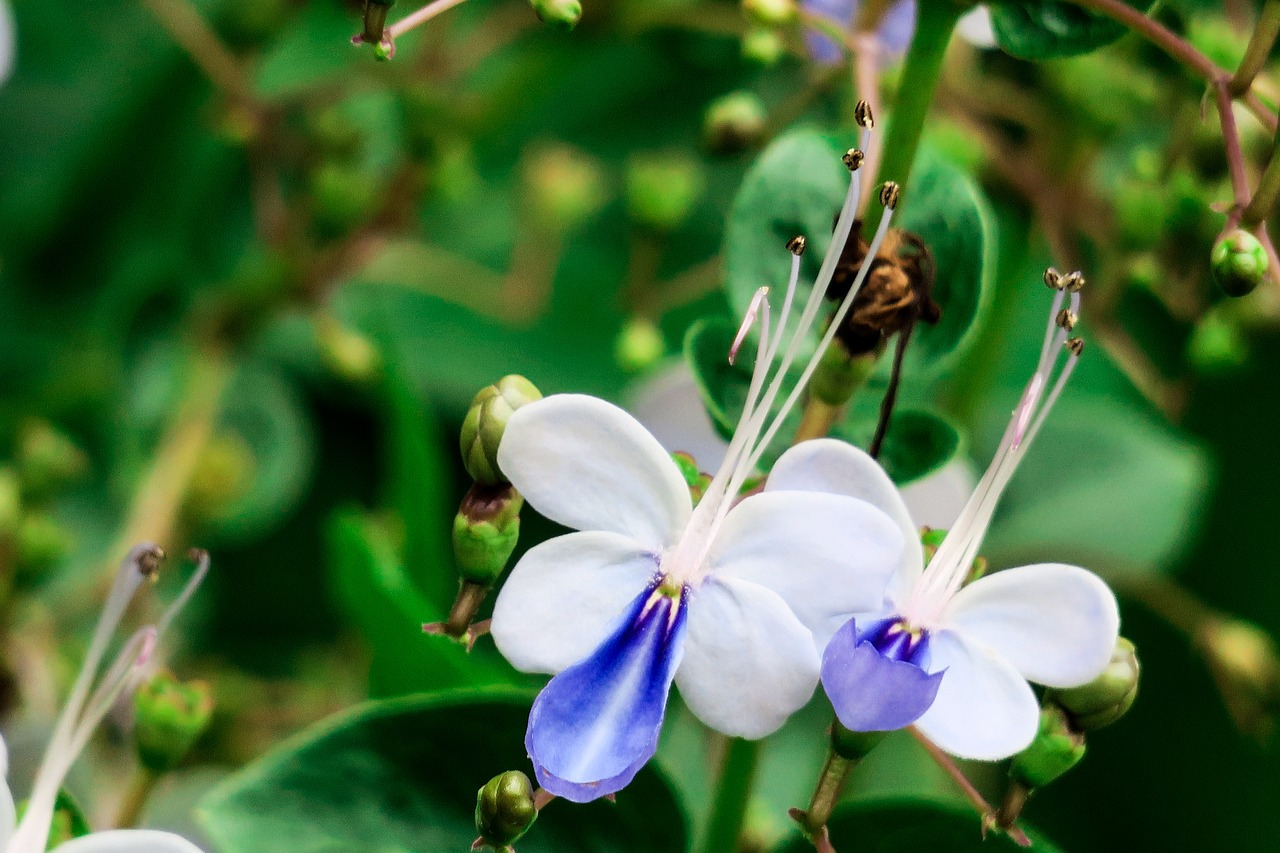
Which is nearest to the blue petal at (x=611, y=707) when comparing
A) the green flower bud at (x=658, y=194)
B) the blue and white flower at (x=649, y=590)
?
the blue and white flower at (x=649, y=590)

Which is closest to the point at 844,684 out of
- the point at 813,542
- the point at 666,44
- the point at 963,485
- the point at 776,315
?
the point at 813,542

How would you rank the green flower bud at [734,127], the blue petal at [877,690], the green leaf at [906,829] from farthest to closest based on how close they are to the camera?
the green flower bud at [734,127], the green leaf at [906,829], the blue petal at [877,690]

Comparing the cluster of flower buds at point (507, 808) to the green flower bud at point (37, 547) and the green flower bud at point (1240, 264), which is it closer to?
the green flower bud at point (1240, 264)

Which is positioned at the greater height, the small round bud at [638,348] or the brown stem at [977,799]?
the brown stem at [977,799]

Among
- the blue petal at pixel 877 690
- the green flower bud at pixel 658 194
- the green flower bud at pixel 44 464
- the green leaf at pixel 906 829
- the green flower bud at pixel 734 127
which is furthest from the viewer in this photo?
the green flower bud at pixel 658 194

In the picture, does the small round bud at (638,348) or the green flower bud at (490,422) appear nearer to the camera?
the green flower bud at (490,422)

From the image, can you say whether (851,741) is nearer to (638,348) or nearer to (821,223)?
(821,223)
